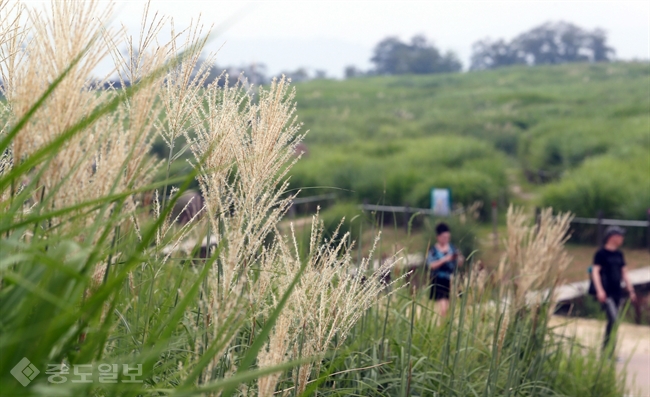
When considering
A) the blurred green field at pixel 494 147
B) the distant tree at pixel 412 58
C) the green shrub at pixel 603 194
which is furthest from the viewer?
the distant tree at pixel 412 58

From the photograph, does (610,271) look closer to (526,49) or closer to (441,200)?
(441,200)

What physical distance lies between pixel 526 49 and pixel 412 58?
1919 cm

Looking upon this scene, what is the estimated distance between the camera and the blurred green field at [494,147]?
14438 millimetres

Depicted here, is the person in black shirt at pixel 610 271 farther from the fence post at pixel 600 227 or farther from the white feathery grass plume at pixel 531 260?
the fence post at pixel 600 227

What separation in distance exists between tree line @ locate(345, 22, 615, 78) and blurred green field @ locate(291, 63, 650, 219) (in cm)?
5249

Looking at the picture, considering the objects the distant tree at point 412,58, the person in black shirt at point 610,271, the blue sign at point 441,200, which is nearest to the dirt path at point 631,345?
the person in black shirt at point 610,271

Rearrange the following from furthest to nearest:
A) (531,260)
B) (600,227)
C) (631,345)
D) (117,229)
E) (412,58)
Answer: (412,58), (600,227), (631,345), (531,260), (117,229)

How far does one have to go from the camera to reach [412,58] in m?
99.1

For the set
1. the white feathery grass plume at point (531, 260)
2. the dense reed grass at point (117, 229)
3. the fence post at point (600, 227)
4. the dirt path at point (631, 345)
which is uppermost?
the dense reed grass at point (117, 229)

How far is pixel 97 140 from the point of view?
1486 mm

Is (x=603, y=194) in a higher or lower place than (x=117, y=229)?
lower

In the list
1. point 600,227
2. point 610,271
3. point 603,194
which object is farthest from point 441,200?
point 610,271

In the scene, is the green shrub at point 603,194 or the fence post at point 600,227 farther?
the green shrub at point 603,194

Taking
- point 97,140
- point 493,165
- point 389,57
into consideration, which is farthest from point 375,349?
point 389,57
